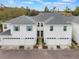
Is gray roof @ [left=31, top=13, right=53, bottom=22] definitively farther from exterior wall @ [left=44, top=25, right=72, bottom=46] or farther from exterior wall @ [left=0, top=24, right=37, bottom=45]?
exterior wall @ [left=0, top=24, right=37, bottom=45]

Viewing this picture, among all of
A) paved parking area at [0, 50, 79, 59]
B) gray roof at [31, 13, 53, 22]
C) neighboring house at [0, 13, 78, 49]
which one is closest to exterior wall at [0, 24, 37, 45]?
neighboring house at [0, 13, 78, 49]

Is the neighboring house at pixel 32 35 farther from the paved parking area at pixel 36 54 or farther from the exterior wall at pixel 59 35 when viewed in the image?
the paved parking area at pixel 36 54

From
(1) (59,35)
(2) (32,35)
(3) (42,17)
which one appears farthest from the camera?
(3) (42,17)

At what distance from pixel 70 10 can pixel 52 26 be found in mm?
57138

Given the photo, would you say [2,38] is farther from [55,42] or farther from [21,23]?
[55,42]

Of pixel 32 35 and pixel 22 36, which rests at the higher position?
pixel 32 35

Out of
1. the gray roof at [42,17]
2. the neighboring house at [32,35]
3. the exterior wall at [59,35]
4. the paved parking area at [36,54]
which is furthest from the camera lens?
the gray roof at [42,17]

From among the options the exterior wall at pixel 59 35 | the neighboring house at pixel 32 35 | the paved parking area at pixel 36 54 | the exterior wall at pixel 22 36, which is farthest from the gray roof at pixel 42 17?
the paved parking area at pixel 36 54

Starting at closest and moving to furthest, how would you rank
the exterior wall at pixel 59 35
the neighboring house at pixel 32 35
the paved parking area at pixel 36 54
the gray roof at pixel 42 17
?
the paved parking area at pixel 36 54 < the neighboring house at pixel 32 35 < the exterior wall at pixel 59 35 < the gray roof at pixel 42 17

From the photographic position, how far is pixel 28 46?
86.2 feet

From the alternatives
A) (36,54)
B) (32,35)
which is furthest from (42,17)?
(36,54)

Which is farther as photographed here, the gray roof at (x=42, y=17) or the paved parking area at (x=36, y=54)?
the gray roof at (x=42, y=17)

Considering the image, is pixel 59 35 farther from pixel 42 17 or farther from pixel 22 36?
pixel 42 17

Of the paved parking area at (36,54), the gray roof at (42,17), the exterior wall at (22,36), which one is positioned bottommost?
the paved parking area at (36,54)
